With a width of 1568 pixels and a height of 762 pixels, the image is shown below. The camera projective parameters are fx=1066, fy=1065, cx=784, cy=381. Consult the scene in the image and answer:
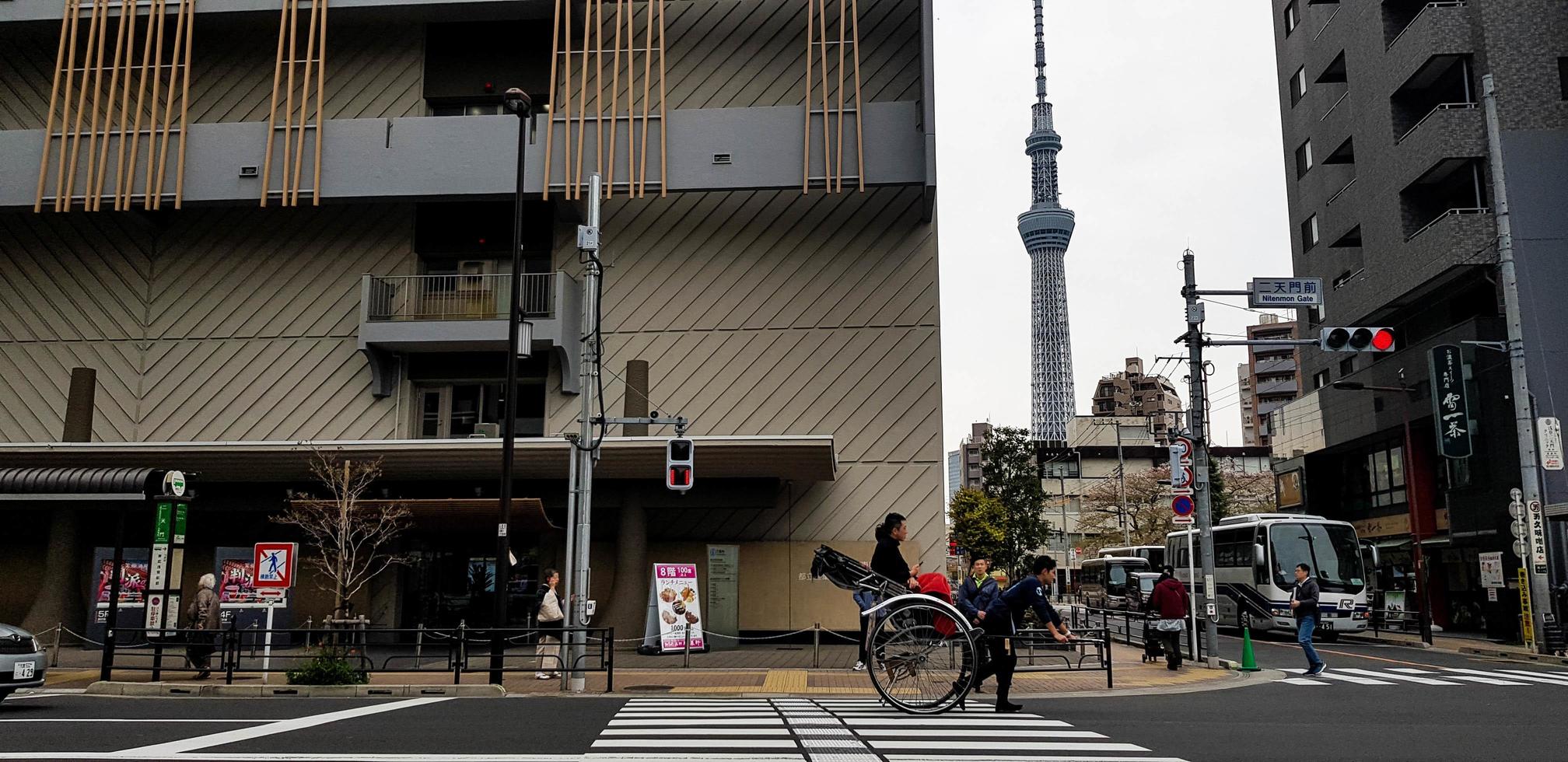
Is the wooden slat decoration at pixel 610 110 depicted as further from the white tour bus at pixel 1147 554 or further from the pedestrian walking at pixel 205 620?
the white tour bus at pixel 1147 554

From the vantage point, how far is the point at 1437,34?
3147cm

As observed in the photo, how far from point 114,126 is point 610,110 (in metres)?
12.4

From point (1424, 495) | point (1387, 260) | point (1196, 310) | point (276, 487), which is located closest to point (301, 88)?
point (276, 487)

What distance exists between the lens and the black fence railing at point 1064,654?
643 inches

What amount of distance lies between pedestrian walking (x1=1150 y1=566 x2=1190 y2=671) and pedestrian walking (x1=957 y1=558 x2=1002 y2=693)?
20.6 ft

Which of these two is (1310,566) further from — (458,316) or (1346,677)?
(458,316)

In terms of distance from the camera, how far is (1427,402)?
32844 mm

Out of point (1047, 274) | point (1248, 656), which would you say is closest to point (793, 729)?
point (1248, 656)

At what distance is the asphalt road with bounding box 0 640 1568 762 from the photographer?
28.4 ft

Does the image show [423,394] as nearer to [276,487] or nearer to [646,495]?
[276,487]

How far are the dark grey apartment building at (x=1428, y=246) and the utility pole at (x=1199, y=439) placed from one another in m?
9.10

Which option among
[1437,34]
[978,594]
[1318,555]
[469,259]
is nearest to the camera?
[978,594]

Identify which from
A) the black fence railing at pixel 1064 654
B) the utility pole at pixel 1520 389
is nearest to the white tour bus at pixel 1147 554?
the utility pole at pixel 1520 389

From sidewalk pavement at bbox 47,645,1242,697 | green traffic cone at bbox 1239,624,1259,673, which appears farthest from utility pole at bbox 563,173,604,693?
green traffic cone at bbox 1239,624,1259,673
